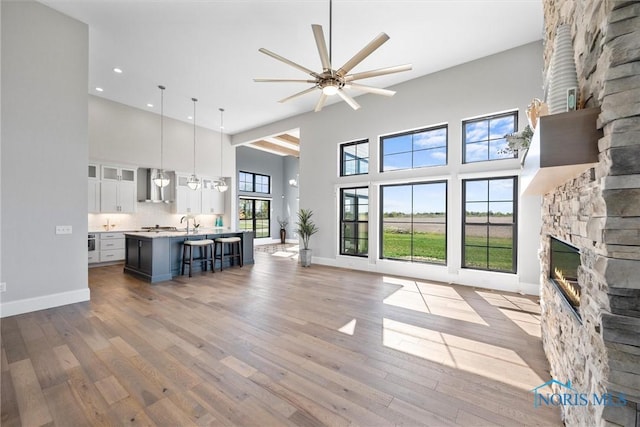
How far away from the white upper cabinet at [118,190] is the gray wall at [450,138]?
4606mm

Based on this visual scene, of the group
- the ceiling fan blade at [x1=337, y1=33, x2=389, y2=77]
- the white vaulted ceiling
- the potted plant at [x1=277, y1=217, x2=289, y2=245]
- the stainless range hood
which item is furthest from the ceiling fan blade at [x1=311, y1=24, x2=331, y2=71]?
the potted plant at [x1=277, y1=217, x2=289, y2=245]

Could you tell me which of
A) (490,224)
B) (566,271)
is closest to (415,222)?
(490,224)

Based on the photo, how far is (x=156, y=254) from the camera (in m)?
5.12

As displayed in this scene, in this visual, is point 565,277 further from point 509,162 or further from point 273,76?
point 273,76

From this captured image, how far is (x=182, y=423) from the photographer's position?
165 cm

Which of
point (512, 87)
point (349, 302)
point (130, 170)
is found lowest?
point (349, 302)

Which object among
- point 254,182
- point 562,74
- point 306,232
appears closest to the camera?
point 562,74

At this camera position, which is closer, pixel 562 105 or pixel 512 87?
pixel 562 105

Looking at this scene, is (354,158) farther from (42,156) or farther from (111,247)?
(111,247)

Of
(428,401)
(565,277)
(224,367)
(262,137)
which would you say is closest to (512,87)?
(565,277)

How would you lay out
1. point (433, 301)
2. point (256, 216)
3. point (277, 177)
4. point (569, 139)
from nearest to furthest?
point (569, 139)
point (433, 301)
point (256, 216)
point (277, 177)

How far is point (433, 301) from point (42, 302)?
18.0 feet

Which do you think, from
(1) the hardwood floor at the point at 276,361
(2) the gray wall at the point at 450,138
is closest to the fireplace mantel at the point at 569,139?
(1) the hardwood floor at the point at 276,361

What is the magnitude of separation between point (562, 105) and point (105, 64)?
6.93m
